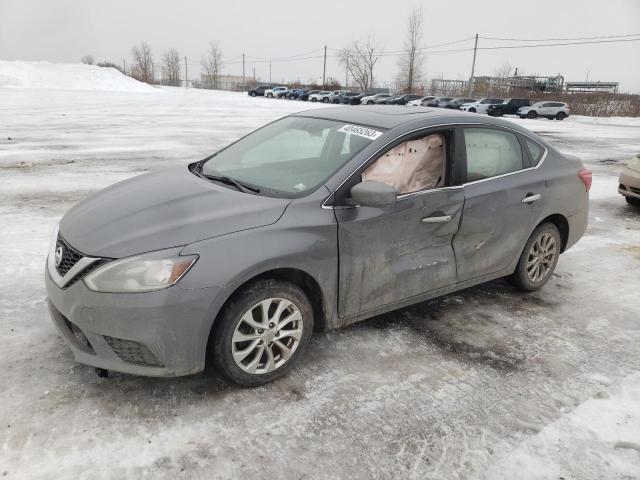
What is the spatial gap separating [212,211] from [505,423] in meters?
1.99

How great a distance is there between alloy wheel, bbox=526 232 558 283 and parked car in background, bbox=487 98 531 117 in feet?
112

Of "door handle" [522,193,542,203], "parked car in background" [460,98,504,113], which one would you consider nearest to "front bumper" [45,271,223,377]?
"door handle" [522,193,542,203]

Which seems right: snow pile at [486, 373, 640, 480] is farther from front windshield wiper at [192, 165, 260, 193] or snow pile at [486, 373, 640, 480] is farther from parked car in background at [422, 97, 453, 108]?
parked car in background at [422, 97, 453, 108]

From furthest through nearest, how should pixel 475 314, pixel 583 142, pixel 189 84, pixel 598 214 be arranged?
pixel 189 84 → pixel 583 142 → pixel 598 214 → pixel 475 314

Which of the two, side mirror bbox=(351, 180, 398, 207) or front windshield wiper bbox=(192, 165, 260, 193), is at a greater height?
side mirror bbox=(351, 180, 398, 207)

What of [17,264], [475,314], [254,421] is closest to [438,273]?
[475,314]

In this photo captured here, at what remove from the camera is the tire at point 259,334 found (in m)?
2.72

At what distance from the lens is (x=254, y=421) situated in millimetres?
2672

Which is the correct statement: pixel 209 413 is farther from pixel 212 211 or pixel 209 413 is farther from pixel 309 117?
pixel 309 117

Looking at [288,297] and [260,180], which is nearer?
[288,297]

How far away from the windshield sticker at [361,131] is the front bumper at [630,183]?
603 cm

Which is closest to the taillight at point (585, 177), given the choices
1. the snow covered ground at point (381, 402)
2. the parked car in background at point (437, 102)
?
the snow covered ground at point (381, 402)

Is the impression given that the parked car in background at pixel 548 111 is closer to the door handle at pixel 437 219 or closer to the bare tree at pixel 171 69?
the door handle at pixel 437 219

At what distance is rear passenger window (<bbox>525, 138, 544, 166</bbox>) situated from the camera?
14.0 ft
